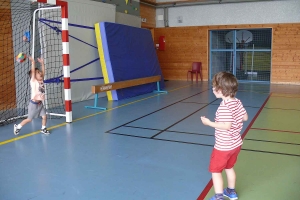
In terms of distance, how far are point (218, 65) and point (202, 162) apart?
38.2ft

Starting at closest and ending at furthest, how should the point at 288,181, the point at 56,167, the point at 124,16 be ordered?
1. the point at 288,181
2. the point at 56,167
3. the point at 124,16

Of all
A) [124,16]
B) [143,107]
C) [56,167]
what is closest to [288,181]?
[56,167]

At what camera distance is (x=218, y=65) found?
14.9 meters

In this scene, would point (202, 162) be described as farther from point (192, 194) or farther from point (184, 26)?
point (184, 26)

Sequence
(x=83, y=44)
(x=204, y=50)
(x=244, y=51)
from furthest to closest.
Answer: (x=204, y=50), (x=244, y=51), (x=83, y=44)

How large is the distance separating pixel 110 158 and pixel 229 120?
1.96 m

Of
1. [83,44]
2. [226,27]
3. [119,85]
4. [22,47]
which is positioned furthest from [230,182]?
[226,27]

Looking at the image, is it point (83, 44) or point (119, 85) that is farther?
point (83, 44)

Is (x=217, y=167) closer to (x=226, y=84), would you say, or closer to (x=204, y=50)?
(x=226, y=84)

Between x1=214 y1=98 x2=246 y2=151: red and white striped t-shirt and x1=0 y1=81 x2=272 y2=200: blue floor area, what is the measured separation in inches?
26.5

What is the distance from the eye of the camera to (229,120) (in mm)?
2459

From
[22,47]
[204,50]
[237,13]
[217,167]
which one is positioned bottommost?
[217,167]

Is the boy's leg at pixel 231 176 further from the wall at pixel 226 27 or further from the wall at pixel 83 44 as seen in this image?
the wall at pixel 226 27

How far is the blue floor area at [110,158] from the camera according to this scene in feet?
10.0
